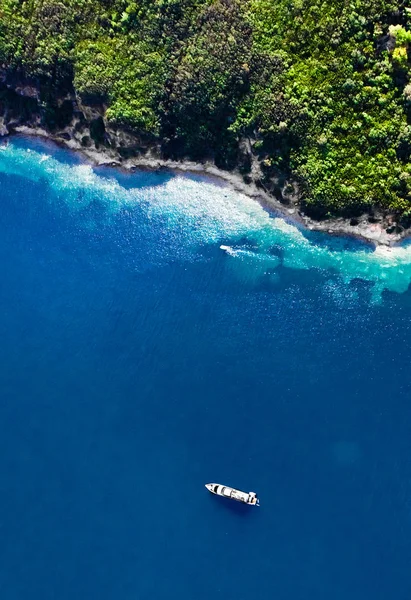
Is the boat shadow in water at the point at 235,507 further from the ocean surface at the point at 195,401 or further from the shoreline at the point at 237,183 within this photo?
the shoreline at the point at 237,183

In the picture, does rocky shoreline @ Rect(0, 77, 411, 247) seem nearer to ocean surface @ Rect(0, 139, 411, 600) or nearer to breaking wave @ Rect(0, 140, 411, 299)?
breaking wave @ Rect(0, 140, 411, 299)

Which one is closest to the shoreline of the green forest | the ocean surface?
the ocean surface

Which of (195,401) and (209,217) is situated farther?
(209,217)

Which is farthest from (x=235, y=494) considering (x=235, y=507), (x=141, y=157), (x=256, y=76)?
(x=256, y=76)

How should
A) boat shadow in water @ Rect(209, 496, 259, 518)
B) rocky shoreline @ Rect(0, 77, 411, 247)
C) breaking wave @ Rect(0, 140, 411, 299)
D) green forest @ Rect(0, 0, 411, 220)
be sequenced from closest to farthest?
green forest @ Rect(0, 0, 411, 220), boat shadow in water @ Rect(209, 496, 259, 518), rocky shoreline @ Rect(0, 77, 411, 247), breaking wave @ Rect(0, 140, 411, 299)

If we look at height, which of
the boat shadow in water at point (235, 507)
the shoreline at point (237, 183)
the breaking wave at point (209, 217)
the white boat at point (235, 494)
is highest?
the shoreline at point (237, 183)

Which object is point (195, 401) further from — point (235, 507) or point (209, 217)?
point (209, 217)

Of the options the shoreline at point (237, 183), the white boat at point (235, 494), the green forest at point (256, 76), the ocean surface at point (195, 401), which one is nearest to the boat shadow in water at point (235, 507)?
the ocean surface at point (195, 401)
